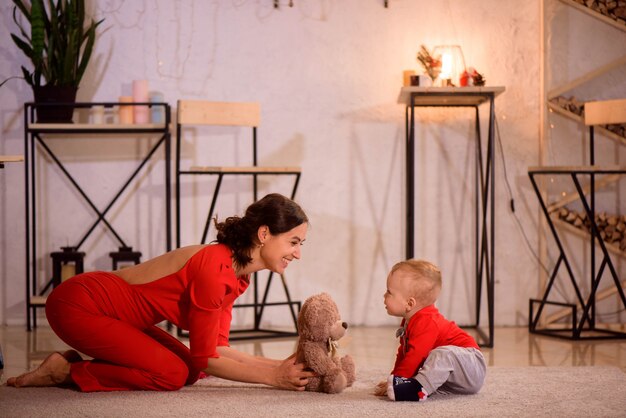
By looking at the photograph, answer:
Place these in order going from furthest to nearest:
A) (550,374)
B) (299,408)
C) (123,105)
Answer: (123,105), (550,374), (299,408)

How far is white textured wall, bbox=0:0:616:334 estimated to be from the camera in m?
4.15

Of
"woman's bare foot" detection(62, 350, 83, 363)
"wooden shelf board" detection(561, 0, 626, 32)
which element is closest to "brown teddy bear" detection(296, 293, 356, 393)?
"woman's bare foot" detection(62, 350, 83, 363)

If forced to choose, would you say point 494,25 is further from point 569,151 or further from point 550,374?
point 550,374

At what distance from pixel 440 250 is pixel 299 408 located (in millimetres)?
2146

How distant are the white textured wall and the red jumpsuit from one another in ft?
5.66

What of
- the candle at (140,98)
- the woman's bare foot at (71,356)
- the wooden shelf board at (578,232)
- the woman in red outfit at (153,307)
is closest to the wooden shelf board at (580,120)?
the wooden shelf board at (578,232)

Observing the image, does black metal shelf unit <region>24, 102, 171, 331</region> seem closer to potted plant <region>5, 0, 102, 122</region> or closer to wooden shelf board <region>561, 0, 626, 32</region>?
potted plant <region>5, 0, 102, 122</region>

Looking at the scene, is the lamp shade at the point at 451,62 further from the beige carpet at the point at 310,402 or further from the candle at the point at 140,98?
the beige carpet at the point at 310,402

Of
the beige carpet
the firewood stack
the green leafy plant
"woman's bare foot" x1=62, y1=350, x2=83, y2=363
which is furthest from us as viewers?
the firewood stack

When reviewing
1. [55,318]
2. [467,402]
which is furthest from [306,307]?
[55,318]

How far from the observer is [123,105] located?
401 centimetres

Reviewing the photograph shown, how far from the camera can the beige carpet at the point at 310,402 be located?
85.5 inches

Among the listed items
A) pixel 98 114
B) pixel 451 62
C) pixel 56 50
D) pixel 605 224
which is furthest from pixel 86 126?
pixel 605 224

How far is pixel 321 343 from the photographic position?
2395 millimetres
